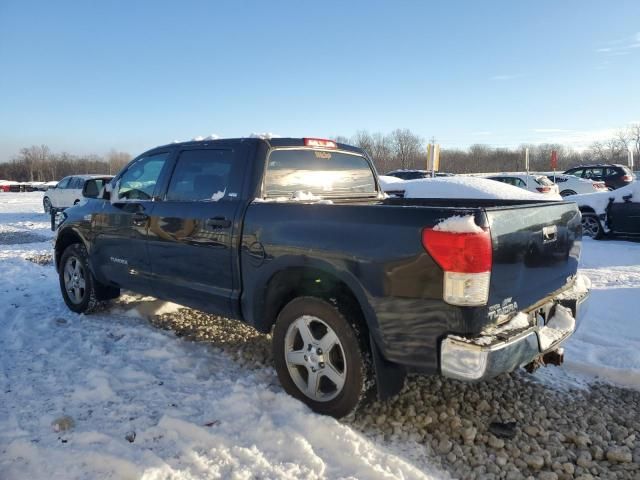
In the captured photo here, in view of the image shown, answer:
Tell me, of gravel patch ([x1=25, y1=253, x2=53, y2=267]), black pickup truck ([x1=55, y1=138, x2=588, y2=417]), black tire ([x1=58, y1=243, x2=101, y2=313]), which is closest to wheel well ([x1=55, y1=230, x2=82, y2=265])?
black tire ([x1=58, y1=243, x2=101, y2=313])

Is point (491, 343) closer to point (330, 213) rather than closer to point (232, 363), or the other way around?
point (330, 213)

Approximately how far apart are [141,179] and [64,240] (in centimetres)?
174

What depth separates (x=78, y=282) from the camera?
5605mm

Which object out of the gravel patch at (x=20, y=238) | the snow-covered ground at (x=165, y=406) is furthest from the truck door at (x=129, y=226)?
the gravel patch at (x=20, y=238)

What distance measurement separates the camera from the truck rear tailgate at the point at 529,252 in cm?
269

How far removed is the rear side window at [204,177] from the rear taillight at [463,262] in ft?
5.84

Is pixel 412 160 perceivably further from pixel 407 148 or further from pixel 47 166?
pixel 47 166

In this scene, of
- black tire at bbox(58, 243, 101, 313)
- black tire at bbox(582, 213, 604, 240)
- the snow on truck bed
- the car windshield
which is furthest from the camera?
the car windshield

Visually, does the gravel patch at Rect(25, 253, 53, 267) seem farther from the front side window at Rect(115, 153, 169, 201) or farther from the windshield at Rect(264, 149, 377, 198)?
the windshield at Rect(264, 149, 377, 198)

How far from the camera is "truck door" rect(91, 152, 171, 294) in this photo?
4555 mm

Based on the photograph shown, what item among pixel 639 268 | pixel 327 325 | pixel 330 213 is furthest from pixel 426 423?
pixel 639 268

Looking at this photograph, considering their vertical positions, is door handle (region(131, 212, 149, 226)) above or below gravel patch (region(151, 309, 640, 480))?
above

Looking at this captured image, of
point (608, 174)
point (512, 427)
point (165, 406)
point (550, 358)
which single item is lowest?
point (512, 427)

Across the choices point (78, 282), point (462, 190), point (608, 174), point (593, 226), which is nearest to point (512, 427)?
point (78, 282)
